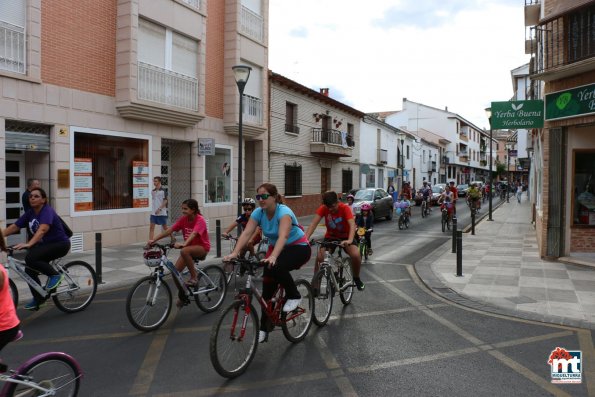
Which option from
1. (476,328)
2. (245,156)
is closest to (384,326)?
(476,328)

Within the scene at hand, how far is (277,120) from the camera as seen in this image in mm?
21234

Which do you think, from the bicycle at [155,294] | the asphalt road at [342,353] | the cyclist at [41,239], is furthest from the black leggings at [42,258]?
the bicycle at [155,294]

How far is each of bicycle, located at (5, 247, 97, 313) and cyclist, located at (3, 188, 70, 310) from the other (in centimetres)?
7

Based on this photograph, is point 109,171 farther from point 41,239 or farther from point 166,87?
point 41,239

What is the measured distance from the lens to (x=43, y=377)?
10.5 ft

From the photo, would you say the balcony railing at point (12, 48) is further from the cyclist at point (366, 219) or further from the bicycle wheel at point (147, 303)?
the cyclist at point (366, 219)

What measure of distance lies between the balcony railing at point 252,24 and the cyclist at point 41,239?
12.9 m

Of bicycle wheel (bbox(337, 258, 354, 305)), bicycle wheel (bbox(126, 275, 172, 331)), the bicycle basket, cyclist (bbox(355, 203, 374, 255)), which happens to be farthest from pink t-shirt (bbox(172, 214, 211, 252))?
cyclist (bbox(355, 203, 374, 255))

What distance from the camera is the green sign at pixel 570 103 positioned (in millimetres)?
9344

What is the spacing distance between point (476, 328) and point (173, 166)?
12331 mm

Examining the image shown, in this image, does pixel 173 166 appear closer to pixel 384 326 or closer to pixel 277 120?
pixel 277 120

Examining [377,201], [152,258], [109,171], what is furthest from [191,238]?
[377,201]

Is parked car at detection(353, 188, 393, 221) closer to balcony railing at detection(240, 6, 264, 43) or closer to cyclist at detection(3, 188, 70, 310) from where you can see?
balcony railing at detection(240, 6, 264, 43)

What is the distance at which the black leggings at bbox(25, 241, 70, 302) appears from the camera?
235 inches
